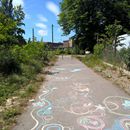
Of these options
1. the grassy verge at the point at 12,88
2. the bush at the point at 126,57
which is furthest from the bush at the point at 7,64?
the bush at the point at 126,57

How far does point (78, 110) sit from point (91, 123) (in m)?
1.28

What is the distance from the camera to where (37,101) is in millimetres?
8914

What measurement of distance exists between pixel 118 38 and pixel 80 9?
29.7m

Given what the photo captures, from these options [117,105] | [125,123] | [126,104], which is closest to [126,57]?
[126,104]

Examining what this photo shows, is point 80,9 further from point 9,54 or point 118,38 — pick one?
point 9,54

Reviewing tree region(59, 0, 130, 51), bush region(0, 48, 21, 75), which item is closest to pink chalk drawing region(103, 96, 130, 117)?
bush region(0, 48, 21, 75)

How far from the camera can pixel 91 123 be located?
6414 mm

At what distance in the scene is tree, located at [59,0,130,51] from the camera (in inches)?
2110

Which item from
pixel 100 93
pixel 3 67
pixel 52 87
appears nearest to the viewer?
pixel 100 93

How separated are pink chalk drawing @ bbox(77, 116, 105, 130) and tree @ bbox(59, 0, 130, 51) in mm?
46897

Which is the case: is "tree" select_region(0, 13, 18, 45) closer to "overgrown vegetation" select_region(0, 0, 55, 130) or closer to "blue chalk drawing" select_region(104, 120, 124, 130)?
"overgrown vegetation" select_region(0, 0, 55, 130)

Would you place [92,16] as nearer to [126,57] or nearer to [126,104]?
[126,57]

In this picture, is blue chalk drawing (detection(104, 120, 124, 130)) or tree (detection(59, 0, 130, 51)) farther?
tree (detection(59, 0, 130, 51))

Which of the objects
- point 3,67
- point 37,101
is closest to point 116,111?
point 37,101
